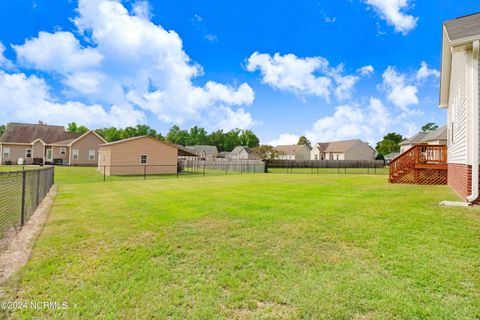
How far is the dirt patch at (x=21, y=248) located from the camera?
11.2 feet

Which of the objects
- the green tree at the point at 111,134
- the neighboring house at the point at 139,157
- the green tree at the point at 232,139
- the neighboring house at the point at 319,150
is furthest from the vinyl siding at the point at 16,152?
the green tree at the point at 232,139

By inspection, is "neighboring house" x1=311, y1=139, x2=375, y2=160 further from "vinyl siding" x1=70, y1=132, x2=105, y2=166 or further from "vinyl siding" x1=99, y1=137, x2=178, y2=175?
"vinyl siding" x1=70, y1=132, x2=105, y2=166

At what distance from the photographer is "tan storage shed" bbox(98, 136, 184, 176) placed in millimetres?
21203

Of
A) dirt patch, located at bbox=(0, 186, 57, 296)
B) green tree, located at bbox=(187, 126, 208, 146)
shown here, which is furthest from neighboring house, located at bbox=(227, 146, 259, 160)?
dirt patch, located at bbox=(0, 186, 57, 296)

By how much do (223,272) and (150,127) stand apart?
87.7 metres

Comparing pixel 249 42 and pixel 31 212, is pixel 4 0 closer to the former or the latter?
pixel 31 212

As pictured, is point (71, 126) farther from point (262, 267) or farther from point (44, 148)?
point (262, 267)

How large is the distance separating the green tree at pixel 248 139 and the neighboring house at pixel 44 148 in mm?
58209

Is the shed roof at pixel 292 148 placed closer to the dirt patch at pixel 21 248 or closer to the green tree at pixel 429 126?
the green tree at pixel 429 126

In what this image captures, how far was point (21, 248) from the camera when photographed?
421 centimetres

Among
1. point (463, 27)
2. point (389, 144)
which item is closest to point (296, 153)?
point (389, 144)

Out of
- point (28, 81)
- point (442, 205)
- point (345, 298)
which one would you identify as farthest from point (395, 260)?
point (28, 81)

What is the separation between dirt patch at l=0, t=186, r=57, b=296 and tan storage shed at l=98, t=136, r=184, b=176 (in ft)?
47.8

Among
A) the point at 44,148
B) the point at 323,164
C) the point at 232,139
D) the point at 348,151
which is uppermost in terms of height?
the point at 232,139
